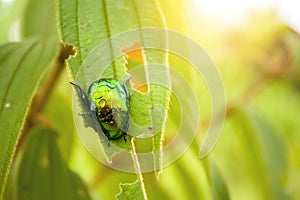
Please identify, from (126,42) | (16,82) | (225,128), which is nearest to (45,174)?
(16,82)

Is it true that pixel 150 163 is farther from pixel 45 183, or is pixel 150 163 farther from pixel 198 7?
pixel 198 7

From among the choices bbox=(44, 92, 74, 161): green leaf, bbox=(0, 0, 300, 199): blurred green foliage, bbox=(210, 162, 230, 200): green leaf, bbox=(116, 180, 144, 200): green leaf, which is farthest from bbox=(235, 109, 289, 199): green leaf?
bbox=(116, 180, 144, 200): green leaf

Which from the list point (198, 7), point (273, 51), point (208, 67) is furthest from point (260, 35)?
point (208, 67)

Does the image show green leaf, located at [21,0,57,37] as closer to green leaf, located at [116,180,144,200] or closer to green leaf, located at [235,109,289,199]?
green leaf, located at [235,109,289,199]

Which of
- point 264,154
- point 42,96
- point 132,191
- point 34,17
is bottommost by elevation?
point 132,191

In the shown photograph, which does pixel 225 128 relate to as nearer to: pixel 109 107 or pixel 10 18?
pixel 10 18

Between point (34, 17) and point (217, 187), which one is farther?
point (34, 17)
